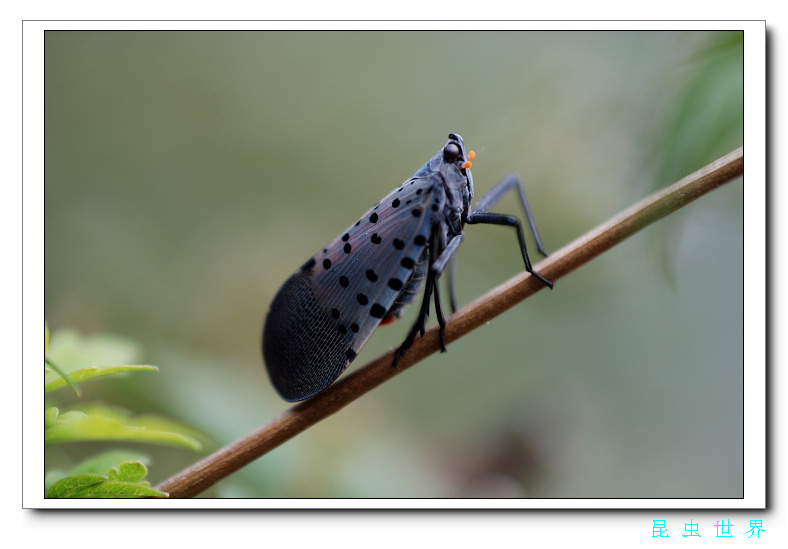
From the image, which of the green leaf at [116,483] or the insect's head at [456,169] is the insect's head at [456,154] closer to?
the insect's head at [456,169]

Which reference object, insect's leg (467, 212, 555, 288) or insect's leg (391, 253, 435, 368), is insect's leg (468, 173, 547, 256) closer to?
insect's leg (467, 212, 555, 288)

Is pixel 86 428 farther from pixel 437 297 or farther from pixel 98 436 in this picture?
pixel 437 297

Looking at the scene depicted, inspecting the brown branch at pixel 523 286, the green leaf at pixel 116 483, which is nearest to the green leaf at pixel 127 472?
the green leaf at pixel 116 483
